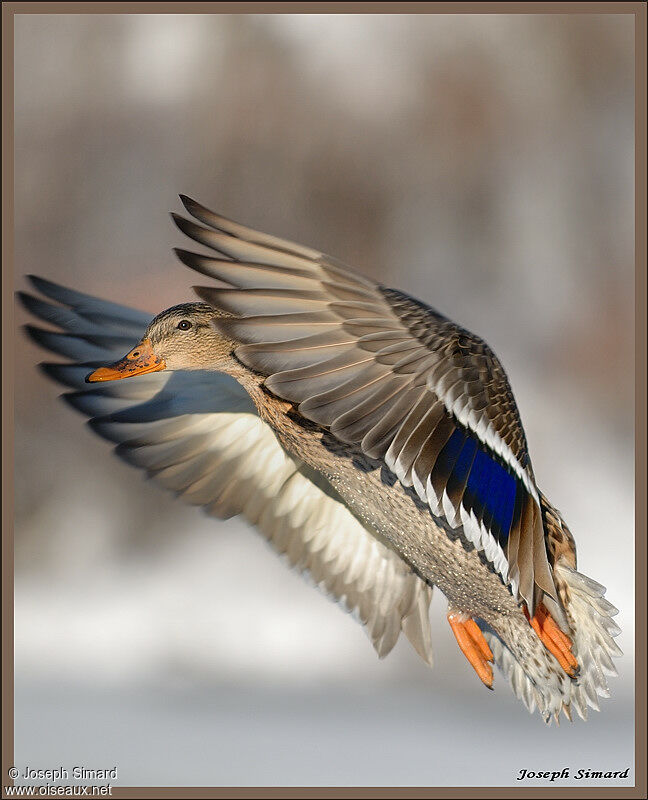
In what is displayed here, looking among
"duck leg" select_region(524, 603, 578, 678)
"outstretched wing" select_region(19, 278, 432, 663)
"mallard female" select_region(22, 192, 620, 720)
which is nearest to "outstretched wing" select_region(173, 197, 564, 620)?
"mallard female" select_region(22, 192, 620, 720)

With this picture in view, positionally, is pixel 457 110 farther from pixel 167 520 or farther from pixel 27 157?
pixel 167 520

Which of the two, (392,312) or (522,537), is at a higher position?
(392,312)

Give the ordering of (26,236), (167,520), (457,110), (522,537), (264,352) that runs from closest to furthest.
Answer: (264,352), (522,537), (167,520), (26,236), (457,110)

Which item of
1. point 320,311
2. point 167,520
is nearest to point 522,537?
point 320,311

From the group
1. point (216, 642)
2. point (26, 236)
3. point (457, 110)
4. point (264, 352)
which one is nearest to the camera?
point (264, 352)

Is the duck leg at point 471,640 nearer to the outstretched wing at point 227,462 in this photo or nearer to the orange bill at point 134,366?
the outstretched wing at point 227,462

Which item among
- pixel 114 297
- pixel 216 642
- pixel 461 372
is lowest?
pixel 216 642

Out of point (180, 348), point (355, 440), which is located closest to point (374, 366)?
point (355, 440)
